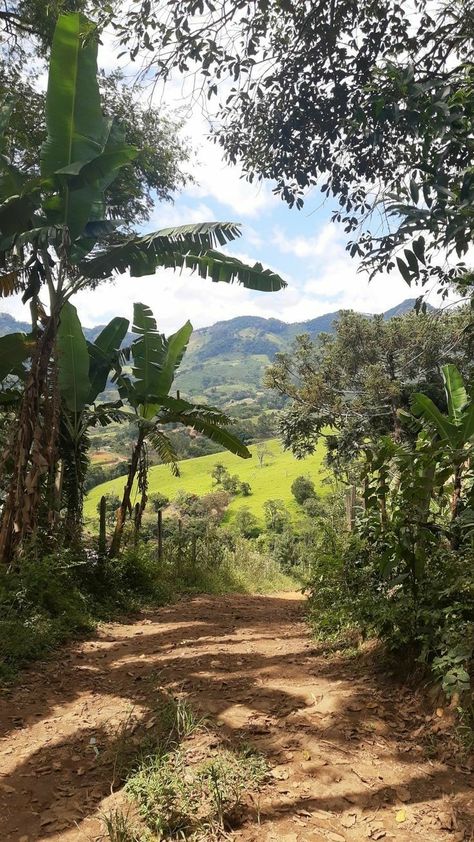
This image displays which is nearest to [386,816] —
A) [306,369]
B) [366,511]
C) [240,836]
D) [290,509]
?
[240,836]

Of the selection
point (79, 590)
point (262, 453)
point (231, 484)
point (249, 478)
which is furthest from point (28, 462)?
point (262, 453)

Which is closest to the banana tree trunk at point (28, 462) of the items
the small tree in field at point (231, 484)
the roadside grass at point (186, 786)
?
the roadside grass at point (186, 786)

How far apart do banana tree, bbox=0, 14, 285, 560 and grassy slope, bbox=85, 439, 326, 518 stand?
39486mm

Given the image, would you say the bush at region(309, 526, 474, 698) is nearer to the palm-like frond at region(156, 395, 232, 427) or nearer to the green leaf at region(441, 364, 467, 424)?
the green leaf at region(441, 364, 467, 424)

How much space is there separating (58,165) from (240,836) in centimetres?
694

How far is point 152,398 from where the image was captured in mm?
8977

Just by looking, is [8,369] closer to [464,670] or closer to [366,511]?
[366,511]

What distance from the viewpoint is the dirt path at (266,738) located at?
2537 millimetres

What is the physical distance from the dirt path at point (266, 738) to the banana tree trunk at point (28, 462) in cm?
152

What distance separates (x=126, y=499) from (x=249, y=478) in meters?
54.8

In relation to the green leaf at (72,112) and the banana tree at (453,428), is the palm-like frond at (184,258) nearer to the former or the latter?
the green leaf at (72,112)

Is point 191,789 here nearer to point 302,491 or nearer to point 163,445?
point 163,445

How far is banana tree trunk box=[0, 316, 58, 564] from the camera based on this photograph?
608cm

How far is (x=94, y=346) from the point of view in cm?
900
